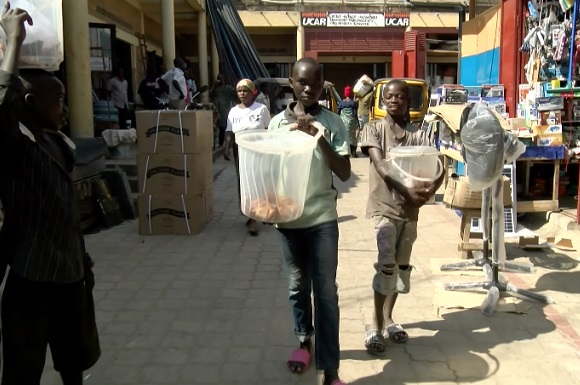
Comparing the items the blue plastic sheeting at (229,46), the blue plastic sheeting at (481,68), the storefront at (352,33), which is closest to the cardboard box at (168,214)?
the blue plastic sheeting at (481,68)

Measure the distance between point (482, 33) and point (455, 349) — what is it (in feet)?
23.9

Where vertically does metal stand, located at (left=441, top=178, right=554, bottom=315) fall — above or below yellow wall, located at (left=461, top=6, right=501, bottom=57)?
below

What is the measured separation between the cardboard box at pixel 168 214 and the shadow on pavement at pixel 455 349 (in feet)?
10.8

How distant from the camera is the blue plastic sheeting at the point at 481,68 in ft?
28.9

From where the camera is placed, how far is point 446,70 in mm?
27531

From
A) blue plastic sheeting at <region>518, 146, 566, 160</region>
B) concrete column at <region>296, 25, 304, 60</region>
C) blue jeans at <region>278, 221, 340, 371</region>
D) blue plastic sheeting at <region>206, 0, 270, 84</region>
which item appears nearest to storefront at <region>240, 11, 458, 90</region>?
concrete column at <region>296, 25, 304, 60</region>

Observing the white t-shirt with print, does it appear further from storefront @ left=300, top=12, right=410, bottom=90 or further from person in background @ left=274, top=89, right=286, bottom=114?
storefront @ left=300, top=12, right=410, bottom=90

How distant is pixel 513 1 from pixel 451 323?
5.41 meters

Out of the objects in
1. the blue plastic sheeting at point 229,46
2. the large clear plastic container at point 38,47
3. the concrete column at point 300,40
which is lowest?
the large clear plastic container at point 38,47

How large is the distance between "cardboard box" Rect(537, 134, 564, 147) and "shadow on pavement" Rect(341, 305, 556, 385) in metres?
2.90

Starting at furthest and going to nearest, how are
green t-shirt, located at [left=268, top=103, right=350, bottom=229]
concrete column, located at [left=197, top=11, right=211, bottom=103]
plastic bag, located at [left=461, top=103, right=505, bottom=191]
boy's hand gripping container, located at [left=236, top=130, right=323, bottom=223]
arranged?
concrete column, located at [left=197, top=11, right=211, bottom=103]
plastic bag, located at [left=461, top=103, right=505, bottom=191]
green t-shirt, located at [left=268, top=103, right=350, bottom=229]
boy's hand gripping container, located at [left=236, top=130, right=323, bottom=223]

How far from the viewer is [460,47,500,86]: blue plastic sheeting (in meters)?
8.80

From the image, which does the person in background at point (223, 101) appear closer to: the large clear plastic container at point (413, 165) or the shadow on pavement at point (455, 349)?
the shadow on pavement at point (455, 349)

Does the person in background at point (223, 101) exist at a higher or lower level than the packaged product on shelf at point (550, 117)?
higher
